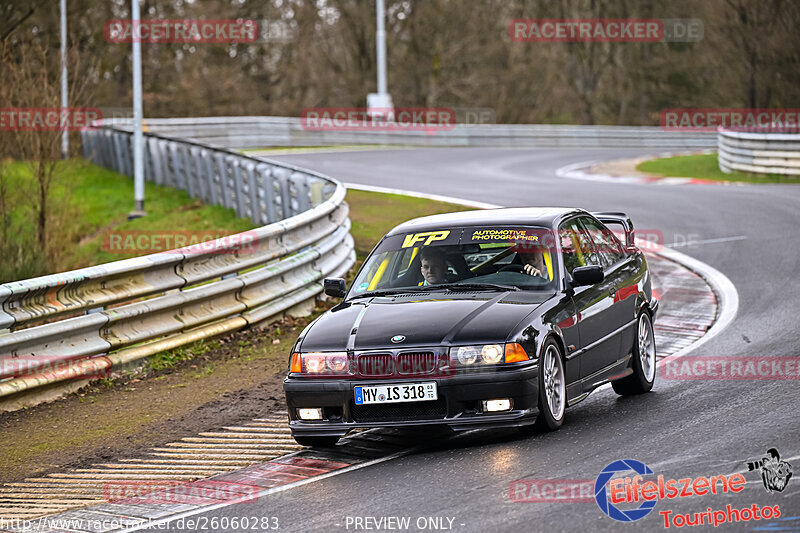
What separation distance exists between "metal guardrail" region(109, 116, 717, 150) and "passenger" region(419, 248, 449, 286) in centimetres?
2841

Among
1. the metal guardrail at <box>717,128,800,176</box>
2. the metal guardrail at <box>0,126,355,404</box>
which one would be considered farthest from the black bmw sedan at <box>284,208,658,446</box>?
the metal guardrail at <box>717,128,800,176</box>

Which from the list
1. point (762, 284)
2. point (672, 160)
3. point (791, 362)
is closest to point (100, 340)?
point (791, 362)

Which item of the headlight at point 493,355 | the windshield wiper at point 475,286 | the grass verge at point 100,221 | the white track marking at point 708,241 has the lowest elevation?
the grass verge at point 100,221

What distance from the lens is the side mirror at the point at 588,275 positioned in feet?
26.1

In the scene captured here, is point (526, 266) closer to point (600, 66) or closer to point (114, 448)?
point (114, 448)

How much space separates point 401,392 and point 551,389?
1.03 meters

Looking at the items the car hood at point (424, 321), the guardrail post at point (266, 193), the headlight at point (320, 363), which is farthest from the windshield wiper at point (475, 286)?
the guardrail post at point (266, 193)

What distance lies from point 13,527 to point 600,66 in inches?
2174

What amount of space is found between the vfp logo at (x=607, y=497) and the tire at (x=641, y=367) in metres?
2.19

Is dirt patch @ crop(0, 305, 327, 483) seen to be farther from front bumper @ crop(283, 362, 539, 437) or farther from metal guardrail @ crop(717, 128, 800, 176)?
metal guardrail @ crop(717, 128, 800, 176)

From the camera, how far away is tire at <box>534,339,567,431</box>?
729 cm

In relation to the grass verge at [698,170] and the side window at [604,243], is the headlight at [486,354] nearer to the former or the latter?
the side window at [604,243]

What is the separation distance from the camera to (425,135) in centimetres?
3881

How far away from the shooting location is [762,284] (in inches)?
531
